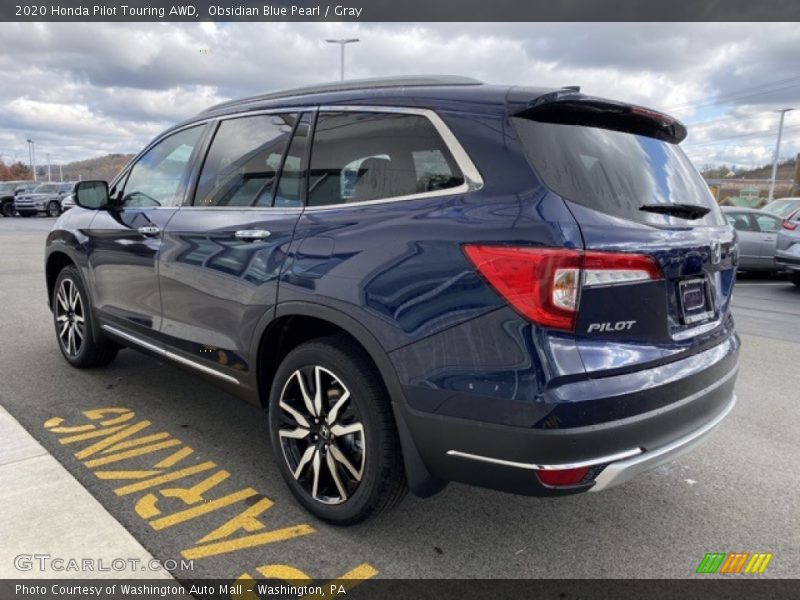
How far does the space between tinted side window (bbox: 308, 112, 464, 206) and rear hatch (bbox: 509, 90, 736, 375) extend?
35cm

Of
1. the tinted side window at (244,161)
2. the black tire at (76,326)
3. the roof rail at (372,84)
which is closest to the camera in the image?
the roof rail at (372,84)

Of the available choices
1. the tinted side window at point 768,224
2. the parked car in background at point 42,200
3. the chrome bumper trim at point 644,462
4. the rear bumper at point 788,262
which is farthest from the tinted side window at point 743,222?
the parked car in background at point 42,200

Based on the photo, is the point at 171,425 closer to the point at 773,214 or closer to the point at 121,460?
the point at 121,460

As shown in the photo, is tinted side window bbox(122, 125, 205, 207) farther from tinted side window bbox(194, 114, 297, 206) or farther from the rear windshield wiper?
the rear windshield wiper

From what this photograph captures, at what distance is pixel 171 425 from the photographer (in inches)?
148

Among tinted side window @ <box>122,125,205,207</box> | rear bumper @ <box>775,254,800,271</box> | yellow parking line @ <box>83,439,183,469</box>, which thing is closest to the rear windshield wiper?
tinted side window @ <box>122,125,205,207</box>

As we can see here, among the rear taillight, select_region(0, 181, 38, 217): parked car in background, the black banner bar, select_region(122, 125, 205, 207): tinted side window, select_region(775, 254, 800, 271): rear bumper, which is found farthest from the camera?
select_region(0, 181, 38, 217): parked car in background

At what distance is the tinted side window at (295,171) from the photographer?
2.85 m

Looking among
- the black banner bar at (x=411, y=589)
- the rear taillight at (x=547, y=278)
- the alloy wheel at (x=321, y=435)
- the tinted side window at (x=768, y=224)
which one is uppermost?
the rear taillight at (x=547, y=278)

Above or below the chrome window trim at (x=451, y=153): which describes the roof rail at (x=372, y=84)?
above

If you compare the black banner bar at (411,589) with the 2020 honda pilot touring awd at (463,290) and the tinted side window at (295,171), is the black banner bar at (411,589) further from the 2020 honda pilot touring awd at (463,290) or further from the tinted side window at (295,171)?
the tinted side window at (295,171)

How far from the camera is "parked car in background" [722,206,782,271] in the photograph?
38.9ft

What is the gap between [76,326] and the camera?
15.4ft

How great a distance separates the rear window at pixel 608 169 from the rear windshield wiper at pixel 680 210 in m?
0.02
